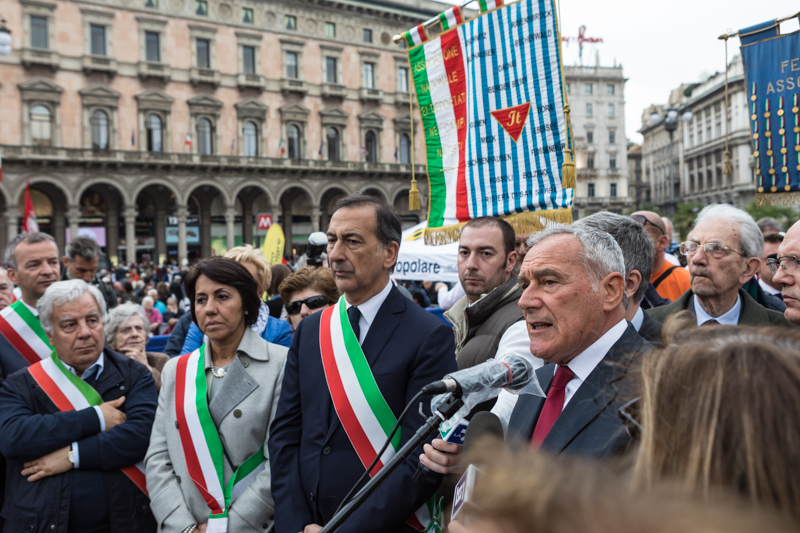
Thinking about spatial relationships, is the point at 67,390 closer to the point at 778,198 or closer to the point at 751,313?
the point at 751,313

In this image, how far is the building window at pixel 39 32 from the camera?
92.9 ft

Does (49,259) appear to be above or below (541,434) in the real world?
above

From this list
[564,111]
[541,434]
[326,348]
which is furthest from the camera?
[564,111]

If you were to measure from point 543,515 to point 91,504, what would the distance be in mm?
2751

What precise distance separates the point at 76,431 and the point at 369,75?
36883mm

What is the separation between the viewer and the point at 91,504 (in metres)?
2.82

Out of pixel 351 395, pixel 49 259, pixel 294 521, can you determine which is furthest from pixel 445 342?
pixel 49 259

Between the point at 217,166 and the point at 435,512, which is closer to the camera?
the point at 435,512

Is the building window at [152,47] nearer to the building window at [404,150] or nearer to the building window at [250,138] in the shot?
the building window at [250,138]

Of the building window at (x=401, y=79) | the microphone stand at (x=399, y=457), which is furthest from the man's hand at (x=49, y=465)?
the building window at (x=401, y=79)

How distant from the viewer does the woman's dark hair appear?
303 centimetres

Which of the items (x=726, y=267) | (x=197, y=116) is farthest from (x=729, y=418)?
(x=197, y=116)

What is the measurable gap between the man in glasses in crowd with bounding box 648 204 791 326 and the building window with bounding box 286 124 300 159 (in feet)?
110

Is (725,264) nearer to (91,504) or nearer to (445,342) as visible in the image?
(445,342)
